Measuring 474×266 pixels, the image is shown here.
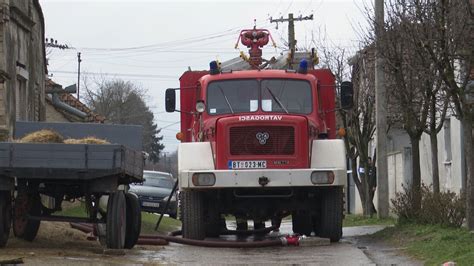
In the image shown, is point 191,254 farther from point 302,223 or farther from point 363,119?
point 363,119

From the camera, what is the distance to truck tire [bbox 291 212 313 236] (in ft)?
52.7

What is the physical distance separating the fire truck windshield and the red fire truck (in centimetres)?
2

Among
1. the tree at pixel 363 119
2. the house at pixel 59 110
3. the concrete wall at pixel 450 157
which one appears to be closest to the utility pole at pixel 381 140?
the concrete wall at pixel 450 157

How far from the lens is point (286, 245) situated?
14375 millimetres

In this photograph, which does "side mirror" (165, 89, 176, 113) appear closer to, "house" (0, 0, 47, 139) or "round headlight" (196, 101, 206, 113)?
"round headlight" (196, 101, 206, 113)

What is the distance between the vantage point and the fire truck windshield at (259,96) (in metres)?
15.1

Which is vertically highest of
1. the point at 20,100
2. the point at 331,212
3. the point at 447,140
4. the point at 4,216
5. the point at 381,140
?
the point at 20,100

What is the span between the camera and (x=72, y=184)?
38.4 ft

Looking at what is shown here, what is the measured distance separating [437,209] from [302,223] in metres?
2.96

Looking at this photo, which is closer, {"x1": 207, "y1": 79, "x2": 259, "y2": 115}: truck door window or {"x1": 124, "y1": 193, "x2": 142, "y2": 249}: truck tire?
{"x1": 124, "y1": 193, "x2": 142, "y2": 249}: truck tire

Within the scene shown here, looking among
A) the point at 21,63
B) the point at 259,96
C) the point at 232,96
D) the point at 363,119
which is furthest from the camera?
the point at 363,119

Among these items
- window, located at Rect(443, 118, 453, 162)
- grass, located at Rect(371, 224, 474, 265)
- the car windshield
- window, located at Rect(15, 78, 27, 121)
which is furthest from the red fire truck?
window, located at Rect(443, 118, 453, 162)

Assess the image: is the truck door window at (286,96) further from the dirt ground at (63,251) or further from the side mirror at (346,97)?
the dirt ground at (63,251)

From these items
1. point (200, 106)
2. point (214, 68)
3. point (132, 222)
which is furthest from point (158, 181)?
point (132, 222)
